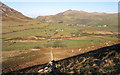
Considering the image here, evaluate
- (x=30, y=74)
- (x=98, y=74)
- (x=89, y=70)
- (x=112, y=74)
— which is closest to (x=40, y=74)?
(x=30, y=74)

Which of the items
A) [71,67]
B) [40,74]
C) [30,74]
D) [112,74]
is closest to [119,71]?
[112,74]

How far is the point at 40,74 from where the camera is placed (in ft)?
36.4

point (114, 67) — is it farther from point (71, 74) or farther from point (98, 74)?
point (71, 74)

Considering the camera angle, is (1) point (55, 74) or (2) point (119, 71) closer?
(2) point (119, 71)

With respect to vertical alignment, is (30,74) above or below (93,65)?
below

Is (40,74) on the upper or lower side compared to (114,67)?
lower

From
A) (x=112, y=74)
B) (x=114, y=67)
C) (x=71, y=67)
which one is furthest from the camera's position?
(x=71, y=67)

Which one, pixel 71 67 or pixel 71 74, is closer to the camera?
pixel 71 74

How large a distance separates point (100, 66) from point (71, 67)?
108 inches

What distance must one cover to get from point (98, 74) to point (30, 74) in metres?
6.45

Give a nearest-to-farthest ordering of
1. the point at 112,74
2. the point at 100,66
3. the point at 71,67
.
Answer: the point at 112,74, the point at 100,66, the point at 71,67

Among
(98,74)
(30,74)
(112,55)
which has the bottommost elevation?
(30,74)

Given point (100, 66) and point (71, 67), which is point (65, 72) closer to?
point (71, 67)

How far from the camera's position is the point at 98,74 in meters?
9.31
